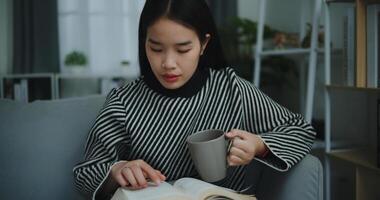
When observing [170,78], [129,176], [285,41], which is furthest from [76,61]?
[129,176]

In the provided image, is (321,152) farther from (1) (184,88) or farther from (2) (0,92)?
(2) (0,92)

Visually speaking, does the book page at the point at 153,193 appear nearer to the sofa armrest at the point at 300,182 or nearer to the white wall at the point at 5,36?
the sofa armrest at the point at 300,182

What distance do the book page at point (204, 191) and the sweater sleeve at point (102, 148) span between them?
0.18 metres

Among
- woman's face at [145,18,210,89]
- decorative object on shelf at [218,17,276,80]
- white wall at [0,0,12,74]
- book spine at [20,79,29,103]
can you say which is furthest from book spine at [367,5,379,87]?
white wall at [0,0,12,74]

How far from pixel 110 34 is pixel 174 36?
2337 mm

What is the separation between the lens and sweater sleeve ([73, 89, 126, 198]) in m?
0.95

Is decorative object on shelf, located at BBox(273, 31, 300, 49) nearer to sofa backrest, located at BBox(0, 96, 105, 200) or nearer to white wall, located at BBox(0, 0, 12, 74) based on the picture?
sofa backrest, located at BBox(0, 96, 105, 200)

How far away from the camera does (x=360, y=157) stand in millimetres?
1633

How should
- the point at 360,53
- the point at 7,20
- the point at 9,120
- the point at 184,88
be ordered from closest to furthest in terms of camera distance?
1. the point at 184,88
2. the point at 9,120
3. the point at 360,53
4. the point at 7,20

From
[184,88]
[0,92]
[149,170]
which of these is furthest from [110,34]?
[149,170]

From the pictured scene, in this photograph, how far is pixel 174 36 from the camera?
92cm

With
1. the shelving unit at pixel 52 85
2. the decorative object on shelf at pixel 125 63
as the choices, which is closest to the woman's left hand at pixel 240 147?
the shelving unit at pixel 52 85

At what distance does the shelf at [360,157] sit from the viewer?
1516 millimetres

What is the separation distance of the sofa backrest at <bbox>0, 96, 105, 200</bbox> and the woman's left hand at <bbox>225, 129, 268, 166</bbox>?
54cm
